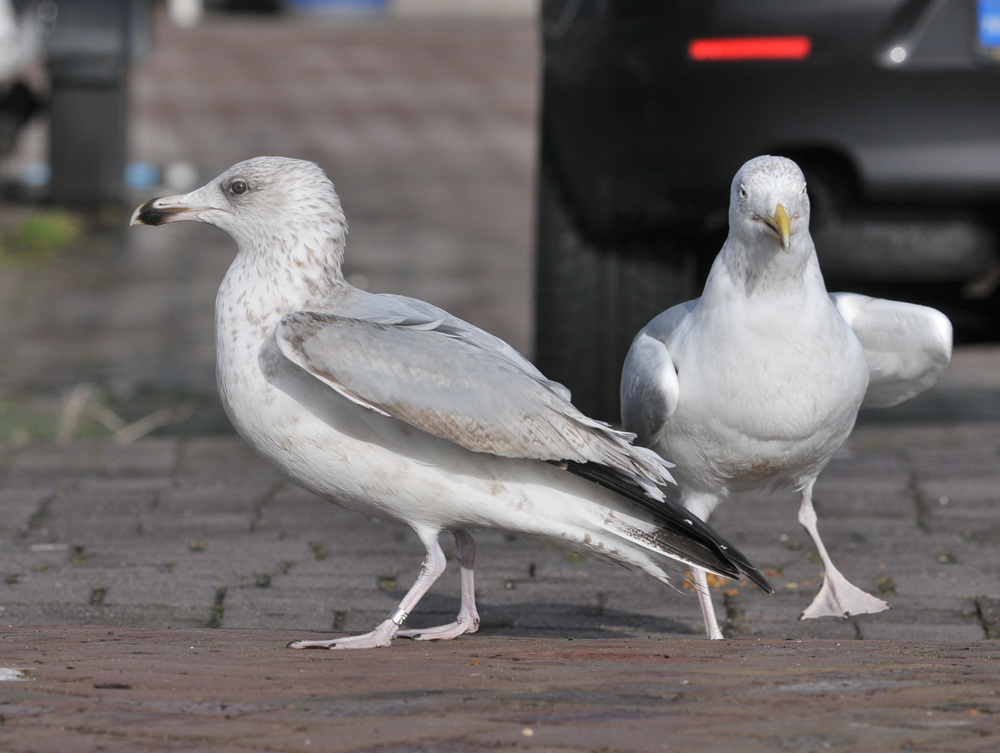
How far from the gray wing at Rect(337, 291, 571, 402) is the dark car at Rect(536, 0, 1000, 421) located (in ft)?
5.54

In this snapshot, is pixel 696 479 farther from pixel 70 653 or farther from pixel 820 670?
pixel 70 653

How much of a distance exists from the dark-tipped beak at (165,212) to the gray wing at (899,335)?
5.54 ft

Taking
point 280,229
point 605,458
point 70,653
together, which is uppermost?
Result: point 280,229

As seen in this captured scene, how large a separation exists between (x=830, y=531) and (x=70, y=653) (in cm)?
262

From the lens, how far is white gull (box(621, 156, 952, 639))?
3.46 meters

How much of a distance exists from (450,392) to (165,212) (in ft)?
3.00

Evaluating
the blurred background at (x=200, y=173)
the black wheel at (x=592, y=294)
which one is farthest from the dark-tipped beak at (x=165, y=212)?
the blurred background at (x=200, y=173)

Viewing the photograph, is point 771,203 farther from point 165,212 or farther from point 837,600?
point 165,212

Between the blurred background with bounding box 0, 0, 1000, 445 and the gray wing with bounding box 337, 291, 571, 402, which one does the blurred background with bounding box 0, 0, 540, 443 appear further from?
the gray wing with bounding box 337, 291, 571, 402

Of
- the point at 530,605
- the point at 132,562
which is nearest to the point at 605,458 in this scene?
the point at 530,605

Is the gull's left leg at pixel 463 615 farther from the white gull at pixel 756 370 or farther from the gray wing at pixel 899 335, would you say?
the gray wing at pixel 899 335

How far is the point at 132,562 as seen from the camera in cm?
439

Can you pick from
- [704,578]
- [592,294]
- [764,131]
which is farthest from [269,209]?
[592,294]

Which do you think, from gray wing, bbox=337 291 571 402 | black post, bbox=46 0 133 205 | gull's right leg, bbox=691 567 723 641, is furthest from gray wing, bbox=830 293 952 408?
black post, bbox=46 0 133 205
